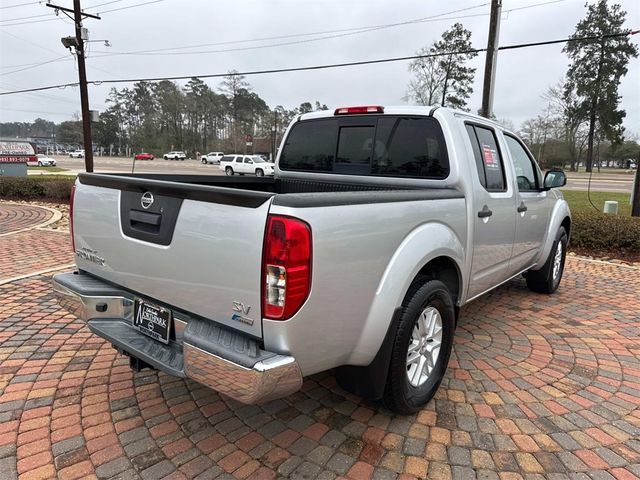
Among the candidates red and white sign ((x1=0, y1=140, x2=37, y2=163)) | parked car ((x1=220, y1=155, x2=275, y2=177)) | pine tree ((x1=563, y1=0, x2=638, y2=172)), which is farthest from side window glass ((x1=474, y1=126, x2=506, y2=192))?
pine tree ((x1=563, y1=0, x2=638, y2=172))

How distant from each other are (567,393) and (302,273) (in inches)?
92.5

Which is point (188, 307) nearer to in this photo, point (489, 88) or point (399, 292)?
point (399, 292)

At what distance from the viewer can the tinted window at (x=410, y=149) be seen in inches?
123

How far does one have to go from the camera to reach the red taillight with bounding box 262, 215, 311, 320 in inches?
68.5

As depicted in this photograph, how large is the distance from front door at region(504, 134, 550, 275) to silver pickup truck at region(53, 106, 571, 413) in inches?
15.9

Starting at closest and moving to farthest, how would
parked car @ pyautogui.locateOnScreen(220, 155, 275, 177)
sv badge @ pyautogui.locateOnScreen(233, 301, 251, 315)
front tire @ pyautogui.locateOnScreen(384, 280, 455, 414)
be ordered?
1. sv badge @ pyautogui.locateOnScreen(233, 301, 251, 315)
2. front tire @ pyautogui.locateOnScreen(384, 280, 455, 414)
3. parked car @ pyautogui.locateOnScreen(220, 155, 275, 177)

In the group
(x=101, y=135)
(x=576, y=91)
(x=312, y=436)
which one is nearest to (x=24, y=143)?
(x=312, y=436)

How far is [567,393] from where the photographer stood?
118 inches

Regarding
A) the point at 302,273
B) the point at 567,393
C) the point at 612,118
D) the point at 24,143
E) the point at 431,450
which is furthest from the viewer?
the point at 612,118

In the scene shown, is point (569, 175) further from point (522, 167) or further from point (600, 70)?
point (522, 167)

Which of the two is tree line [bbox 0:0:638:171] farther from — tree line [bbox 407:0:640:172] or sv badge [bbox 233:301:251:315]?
sv badge [bbox 233:301:251:315]

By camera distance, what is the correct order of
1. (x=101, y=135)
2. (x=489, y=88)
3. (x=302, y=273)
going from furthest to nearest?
(x=101, y=135), (x=489, y=88), (x=302, y=273)

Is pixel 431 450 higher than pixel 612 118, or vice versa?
pixel 612 118

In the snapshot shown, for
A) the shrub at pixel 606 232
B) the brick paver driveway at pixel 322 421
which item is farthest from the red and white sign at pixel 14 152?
the shrub at pixel 606 232
